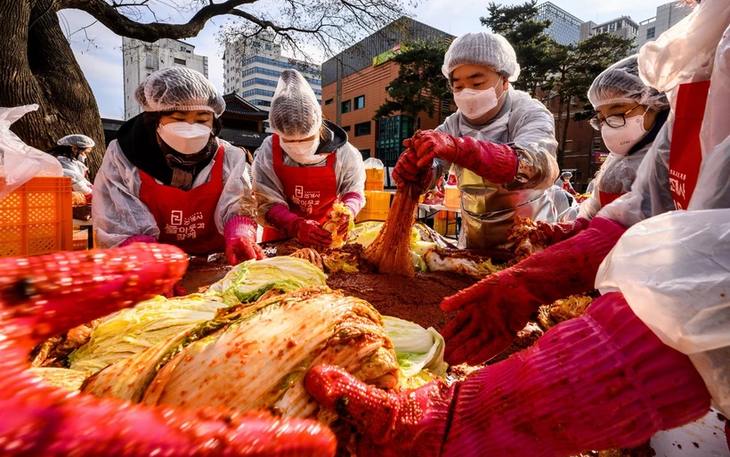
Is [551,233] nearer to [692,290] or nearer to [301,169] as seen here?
[692,290]

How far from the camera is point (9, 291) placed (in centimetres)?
49

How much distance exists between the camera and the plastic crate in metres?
2.12

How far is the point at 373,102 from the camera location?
3759 centimetres

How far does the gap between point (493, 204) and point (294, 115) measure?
202cm

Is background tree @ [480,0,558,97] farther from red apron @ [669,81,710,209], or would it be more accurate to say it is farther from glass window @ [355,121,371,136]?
red apron @ [669,81,710,209]

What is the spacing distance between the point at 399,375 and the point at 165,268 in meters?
0.75

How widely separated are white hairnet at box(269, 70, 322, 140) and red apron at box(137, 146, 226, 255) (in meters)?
0.59

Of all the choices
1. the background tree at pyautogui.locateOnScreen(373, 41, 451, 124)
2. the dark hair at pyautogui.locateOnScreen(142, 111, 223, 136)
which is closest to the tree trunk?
the dark hair at pyautogui.locateOnScreen(142, 111, 223, 136)

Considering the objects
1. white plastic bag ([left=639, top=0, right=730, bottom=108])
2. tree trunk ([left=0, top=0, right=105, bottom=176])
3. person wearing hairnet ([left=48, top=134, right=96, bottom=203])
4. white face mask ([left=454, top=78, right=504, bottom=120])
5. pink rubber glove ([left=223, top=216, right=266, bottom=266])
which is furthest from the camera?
person wearing hairnet ([left=48, top=134, right=96, bottom=203])

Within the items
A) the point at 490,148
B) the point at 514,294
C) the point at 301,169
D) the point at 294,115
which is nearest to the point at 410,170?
the point at 490,148

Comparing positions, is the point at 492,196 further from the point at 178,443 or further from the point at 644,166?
the point at 178,443

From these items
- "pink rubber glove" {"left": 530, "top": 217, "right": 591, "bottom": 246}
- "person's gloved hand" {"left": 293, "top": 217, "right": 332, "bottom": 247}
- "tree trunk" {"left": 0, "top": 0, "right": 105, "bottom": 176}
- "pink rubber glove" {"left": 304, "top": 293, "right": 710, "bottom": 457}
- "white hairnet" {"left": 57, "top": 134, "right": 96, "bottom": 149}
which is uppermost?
"tree trunk" {"left": 0, "top": 0, "right": 105, "bottom": 176}

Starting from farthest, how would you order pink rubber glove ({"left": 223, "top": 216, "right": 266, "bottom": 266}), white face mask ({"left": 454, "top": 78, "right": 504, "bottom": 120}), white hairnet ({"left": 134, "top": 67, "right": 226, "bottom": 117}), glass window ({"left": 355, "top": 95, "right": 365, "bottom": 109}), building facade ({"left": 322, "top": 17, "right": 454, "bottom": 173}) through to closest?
1. glass window ({"left": 355, "top": 95, "right": 365, "bottom": 109})
2. building facade ({"left": 322, "top": 17, "right": 454, "bottom": 173})
3. white face mask ({"left": 454, "top": 78, "right": 504, "bottom": 120})
4. white hairnet ({"left": 134, "top": 67, "right": 226, "bottom": 117})
5. pink rubber glove ({"left": 223, "top": 216, "right": 266, "bottom": 266})

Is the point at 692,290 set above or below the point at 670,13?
below
